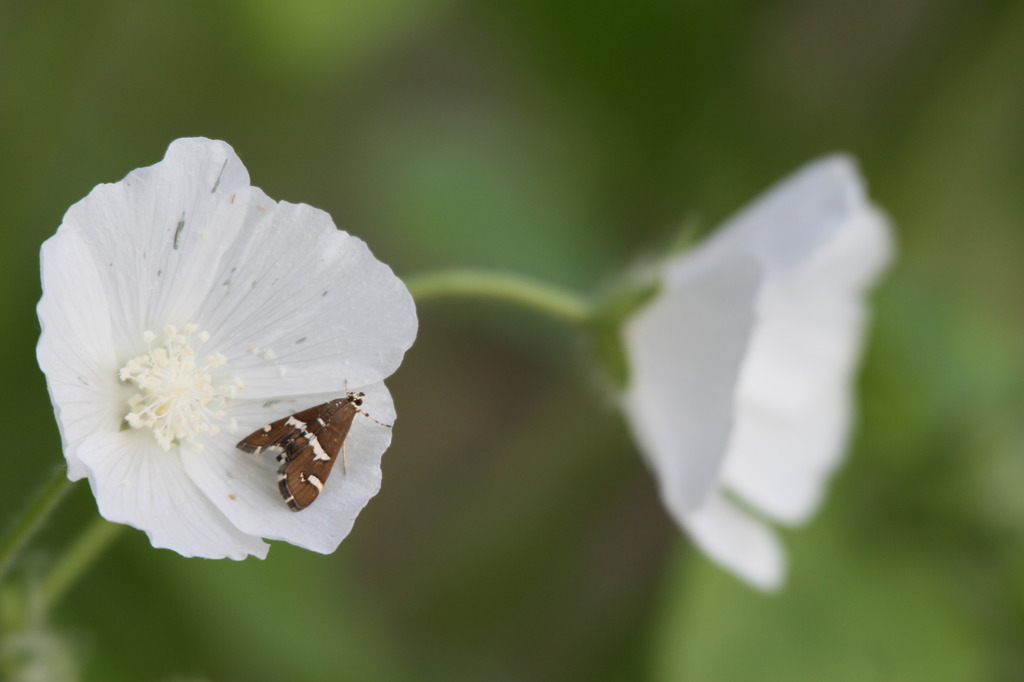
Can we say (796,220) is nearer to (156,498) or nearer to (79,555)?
(156,498)

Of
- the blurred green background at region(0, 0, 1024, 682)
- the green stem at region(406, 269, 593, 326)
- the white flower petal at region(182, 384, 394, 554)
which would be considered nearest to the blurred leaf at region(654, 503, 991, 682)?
the blurred green background at region(0, 0, 1024, 682)

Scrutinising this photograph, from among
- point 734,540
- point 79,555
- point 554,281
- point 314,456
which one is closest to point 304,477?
point 314,456

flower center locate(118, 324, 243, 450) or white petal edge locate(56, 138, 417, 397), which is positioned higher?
white petal edge locate(56, 138, 417, 397)

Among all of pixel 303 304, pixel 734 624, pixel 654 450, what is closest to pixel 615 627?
pixel 734 624

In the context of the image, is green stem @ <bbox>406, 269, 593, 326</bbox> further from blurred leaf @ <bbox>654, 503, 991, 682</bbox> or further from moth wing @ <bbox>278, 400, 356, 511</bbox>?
blurred leaf @ <bbox>654, 503, 991, 682</bbox>

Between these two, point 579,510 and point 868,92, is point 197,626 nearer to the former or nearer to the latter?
point 579,510

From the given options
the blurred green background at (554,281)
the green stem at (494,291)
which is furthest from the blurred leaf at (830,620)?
the green stem at (494,291)

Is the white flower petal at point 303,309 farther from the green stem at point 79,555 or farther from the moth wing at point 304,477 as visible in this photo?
the green stem at point 79,555
